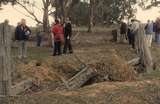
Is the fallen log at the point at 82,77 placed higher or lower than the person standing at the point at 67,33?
lower

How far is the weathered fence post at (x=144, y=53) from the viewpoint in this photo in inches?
910

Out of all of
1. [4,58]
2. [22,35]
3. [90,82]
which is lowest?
[90,82]

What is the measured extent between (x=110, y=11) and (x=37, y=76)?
5355 cm

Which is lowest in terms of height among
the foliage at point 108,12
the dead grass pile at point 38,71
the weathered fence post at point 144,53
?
the dead grass pile at point 38,71

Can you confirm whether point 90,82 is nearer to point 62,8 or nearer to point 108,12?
point 62,8

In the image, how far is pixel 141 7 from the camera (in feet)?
216

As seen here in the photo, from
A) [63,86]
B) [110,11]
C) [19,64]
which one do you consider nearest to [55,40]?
[19,64]

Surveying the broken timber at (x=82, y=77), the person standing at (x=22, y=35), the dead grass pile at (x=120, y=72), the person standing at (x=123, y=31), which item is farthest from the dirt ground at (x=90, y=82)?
the person standing at (x=123, y=31)

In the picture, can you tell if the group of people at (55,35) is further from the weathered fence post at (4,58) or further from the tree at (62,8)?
the tree at (62,8)

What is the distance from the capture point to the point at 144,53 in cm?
2348

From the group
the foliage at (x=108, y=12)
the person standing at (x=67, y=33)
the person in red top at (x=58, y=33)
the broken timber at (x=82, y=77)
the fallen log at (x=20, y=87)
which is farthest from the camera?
the foliage at (x=108, y=12)

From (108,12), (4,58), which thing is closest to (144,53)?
(4,58)

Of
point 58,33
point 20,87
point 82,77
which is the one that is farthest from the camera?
point 58,33

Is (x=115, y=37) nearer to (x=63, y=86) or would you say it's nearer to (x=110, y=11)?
(x=63, y=86)
